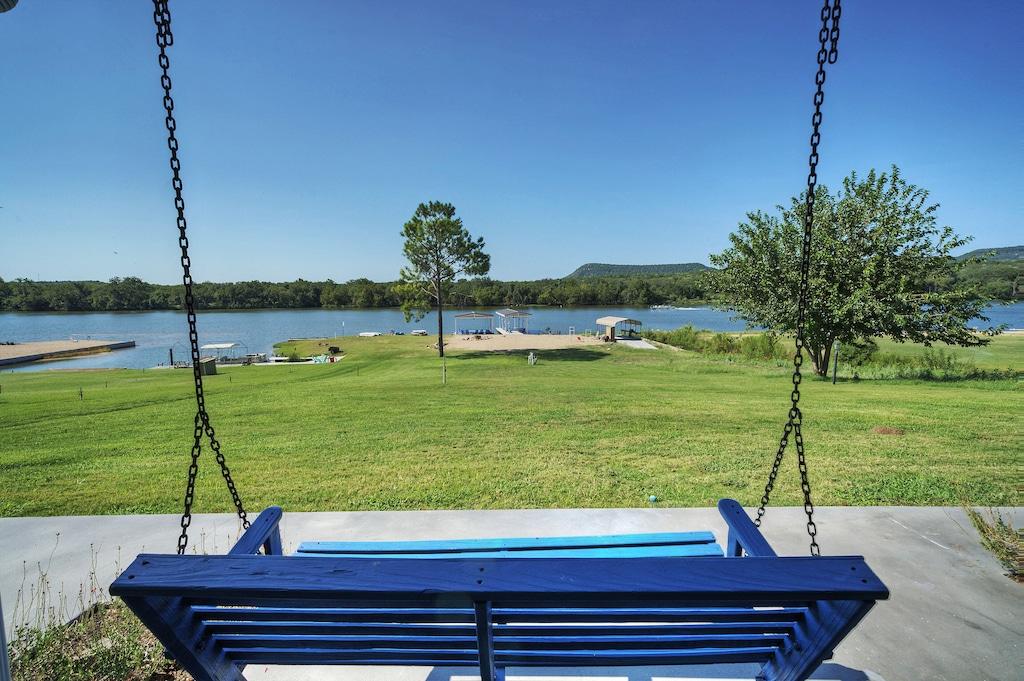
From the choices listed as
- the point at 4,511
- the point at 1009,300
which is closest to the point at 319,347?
the point at 4,511

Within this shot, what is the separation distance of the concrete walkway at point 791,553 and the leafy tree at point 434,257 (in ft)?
62.9

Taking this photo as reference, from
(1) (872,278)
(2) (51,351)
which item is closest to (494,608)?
(1) (872,278)

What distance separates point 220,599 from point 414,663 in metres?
0.72

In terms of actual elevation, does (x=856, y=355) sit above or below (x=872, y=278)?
below

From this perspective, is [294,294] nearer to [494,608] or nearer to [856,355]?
[856,355]

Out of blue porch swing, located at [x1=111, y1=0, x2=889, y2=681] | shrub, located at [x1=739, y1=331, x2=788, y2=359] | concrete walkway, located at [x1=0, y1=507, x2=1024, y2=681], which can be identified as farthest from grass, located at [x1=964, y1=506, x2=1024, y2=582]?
shrub, located at [x1=739, y1=331, x2=788, y2=359]

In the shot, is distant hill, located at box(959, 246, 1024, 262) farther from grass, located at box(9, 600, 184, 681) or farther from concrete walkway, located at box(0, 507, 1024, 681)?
grass, located at box(9, 600, 184, 681)

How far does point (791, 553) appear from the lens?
10.3 ft

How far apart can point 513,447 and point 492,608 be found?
491cm

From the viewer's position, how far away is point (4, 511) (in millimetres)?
4355

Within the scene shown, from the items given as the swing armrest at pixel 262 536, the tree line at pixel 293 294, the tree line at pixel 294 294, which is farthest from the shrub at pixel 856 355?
the tree line at pixel 293 294

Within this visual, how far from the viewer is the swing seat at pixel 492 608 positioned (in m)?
1.26

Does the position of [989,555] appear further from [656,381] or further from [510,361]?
[510,361]

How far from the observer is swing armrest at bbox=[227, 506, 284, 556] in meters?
2.03
